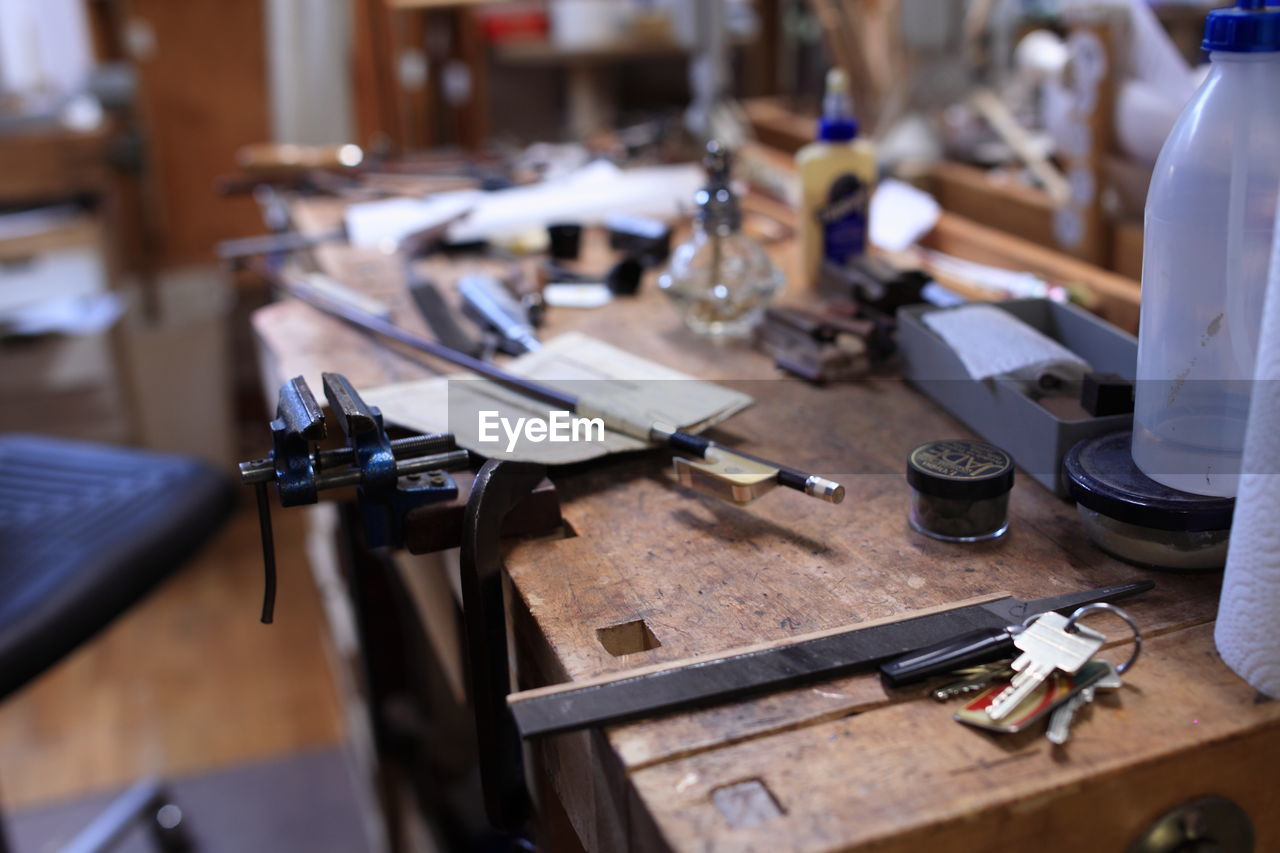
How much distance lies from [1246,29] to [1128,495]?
10.1 inches

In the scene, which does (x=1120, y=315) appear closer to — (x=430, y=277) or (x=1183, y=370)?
(x=1183, y=370)

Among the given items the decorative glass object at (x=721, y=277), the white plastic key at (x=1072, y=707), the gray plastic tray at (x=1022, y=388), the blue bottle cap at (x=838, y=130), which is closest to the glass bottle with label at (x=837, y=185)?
the blue bottle cap at (x=838, y=130)

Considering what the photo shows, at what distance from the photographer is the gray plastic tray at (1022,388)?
0.74m

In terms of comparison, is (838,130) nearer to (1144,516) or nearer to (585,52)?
(1144,516)

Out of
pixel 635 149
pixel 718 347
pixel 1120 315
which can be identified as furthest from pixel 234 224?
pixel 1120 315

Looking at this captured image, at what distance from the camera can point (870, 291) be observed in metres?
1.05

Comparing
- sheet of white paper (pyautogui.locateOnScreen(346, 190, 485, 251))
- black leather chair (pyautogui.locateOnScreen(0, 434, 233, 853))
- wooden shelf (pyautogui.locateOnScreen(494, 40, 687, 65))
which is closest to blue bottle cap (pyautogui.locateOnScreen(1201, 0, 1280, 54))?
sheet of white paper (pyautogui.locateOnScreen(346, 190, 485, 251))

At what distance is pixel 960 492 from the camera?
2.22 ft

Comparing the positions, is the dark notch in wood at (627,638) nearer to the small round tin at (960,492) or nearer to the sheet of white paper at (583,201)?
the small round tin at (960,492)

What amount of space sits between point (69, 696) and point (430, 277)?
1.45 meters

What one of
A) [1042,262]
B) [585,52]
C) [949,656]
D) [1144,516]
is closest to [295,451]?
[949,656]

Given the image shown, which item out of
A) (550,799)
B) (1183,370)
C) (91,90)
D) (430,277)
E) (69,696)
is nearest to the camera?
(1183,370)

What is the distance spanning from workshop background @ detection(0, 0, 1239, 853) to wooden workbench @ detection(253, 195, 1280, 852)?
483 millimetres

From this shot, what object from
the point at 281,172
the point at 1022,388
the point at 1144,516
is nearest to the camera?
the point at 1144,516
